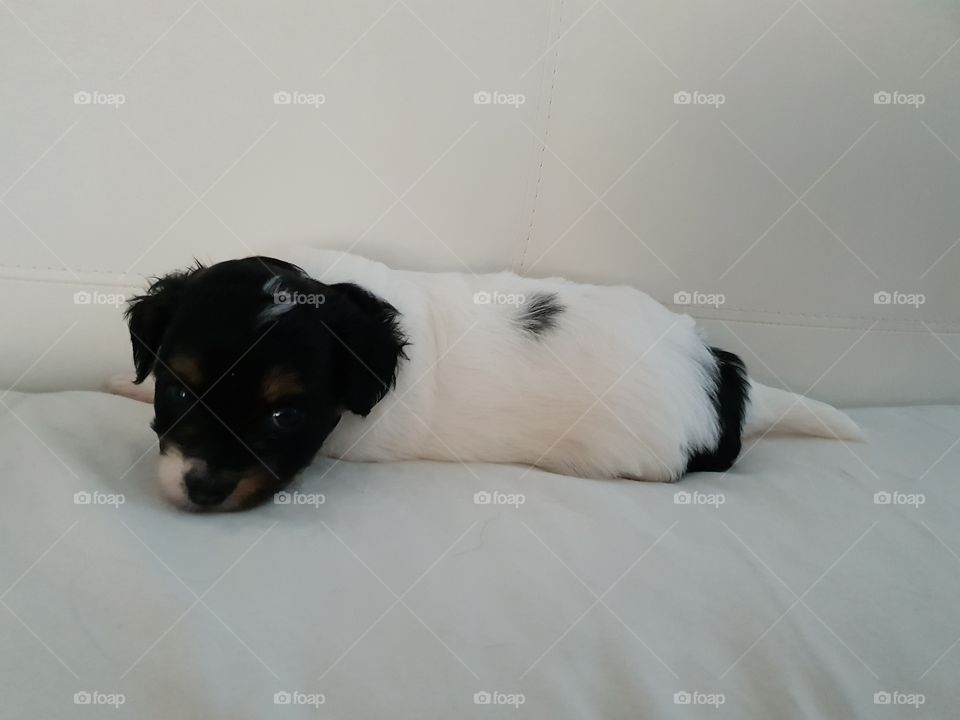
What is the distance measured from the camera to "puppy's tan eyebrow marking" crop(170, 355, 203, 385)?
139cm

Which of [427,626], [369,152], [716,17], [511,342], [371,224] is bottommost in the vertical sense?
[427,626]

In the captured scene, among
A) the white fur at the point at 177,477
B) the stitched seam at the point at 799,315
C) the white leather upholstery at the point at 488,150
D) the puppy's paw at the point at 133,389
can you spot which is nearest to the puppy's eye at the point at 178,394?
the white fur at the point at 177,477

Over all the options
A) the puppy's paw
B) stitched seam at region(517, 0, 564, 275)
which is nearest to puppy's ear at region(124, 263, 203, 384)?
the puppy's paw

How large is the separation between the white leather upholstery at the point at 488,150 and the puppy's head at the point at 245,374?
0.47 m

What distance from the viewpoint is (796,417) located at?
194 cm

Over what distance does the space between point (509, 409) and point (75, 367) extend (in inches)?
47.3

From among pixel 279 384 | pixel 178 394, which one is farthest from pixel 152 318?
pixel 279 384

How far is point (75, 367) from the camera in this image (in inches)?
75.5

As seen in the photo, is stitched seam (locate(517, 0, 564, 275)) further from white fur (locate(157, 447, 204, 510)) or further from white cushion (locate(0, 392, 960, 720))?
white fur (locate(157, 447, 204, 510))

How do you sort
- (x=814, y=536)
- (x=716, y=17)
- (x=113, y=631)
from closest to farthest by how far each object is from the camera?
(x=113, y=631), (x=814, y=536), (x=716, y=17)

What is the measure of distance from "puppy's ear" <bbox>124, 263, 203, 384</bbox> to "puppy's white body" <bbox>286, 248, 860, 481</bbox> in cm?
36

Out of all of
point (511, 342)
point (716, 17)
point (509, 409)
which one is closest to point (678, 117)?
point (716, 17)

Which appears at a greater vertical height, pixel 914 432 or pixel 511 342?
pixel 511 342

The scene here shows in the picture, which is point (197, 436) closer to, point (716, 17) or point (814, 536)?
point (814, 536)
